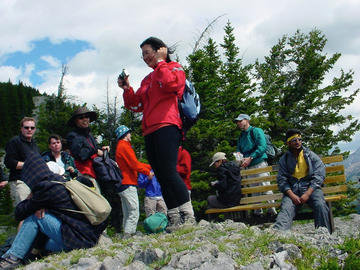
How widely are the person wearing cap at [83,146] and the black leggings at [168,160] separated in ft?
7.62

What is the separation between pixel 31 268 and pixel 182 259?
154 cm

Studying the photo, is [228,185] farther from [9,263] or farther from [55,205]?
[9,263]

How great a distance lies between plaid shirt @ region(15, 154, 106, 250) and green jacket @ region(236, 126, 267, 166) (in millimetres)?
4466

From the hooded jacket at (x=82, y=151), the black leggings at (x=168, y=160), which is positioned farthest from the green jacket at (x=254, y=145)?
the black leggings at (x=168, y=160)

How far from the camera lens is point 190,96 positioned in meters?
4.45

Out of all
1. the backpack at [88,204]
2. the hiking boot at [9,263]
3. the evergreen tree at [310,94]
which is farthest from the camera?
the evergreen tree at [310,94]

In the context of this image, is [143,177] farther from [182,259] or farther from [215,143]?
[215,143]

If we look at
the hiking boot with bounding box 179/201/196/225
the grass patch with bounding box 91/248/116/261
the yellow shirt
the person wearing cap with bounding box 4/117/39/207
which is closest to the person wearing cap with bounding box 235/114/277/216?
the yellow shirt

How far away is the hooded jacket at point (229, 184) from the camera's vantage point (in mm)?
7348

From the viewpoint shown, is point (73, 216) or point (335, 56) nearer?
point (73, 216)

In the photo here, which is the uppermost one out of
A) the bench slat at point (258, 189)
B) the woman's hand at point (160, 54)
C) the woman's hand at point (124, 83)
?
the woman's hand at point (160, 54)

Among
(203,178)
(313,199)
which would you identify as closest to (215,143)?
(203,178)

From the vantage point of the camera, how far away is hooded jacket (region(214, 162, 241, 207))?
7.35 metres

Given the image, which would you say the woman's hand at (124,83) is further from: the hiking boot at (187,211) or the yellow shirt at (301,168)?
the yellow shirt at (301,168)
